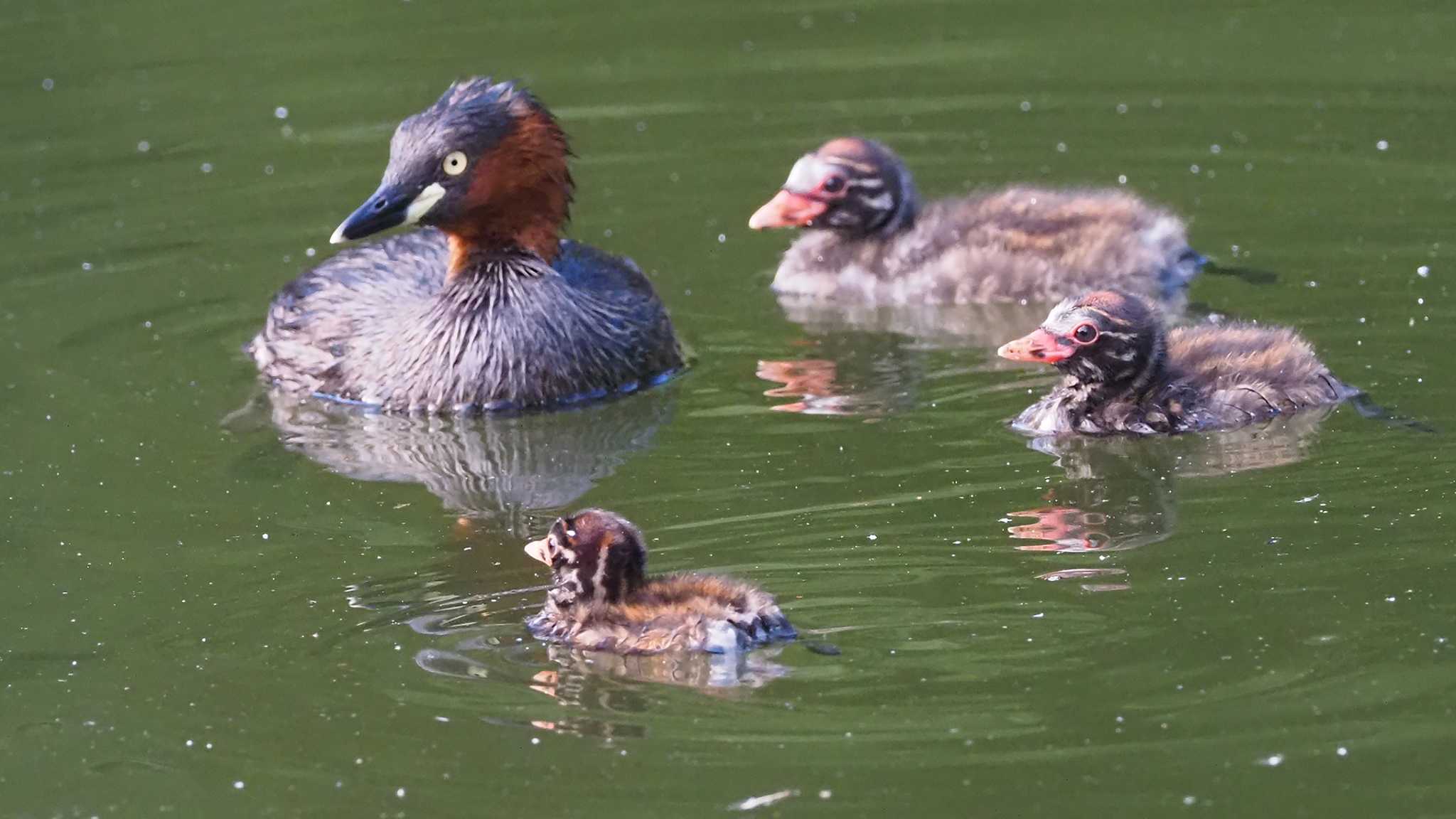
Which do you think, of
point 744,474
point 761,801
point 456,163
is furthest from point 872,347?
point 761,801

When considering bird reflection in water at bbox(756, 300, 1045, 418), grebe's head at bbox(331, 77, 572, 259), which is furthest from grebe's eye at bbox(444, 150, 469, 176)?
bird reflection in water at bbox(756, 300, 1045, 418)

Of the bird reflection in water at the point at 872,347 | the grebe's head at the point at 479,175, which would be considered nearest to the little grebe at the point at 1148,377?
the bird reflection in water at the point at 872,347

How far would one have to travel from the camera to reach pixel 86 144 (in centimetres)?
1310

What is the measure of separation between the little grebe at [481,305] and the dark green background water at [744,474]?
26 cm

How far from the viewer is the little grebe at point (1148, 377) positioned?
840 centimetres

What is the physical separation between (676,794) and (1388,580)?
7.28ft

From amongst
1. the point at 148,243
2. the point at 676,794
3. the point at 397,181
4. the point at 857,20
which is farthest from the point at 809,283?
the point at 676,794

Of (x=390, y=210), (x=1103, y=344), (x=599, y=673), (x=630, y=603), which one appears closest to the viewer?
(x=599, y=673)

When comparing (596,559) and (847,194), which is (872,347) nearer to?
(847,194)

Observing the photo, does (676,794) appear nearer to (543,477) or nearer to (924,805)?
(924,805)

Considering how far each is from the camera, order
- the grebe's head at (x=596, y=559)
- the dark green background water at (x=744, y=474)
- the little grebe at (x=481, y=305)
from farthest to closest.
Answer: the little grebe at (x=481, y=305) < the grebe's head at (x=596, y=559) < the dark green background water at (x=744, y=474)

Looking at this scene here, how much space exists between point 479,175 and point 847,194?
7.18 ft

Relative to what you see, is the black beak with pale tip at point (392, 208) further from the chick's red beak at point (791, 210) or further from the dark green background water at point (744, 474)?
the chick's red beak at point (791, 210)

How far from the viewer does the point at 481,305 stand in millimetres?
9477
